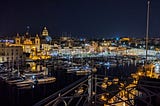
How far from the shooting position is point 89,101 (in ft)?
6.97

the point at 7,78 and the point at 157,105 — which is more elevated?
the point at 157,105

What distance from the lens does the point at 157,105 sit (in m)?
2.74

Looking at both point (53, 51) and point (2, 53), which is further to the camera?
point (53, 51)

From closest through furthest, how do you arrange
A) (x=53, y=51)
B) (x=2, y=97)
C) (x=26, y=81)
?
(x=2, y=97) → (x=26, y=81) → (x=53, y=51)

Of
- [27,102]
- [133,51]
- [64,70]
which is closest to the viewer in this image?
[27,102]

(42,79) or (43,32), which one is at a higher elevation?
(43,32)

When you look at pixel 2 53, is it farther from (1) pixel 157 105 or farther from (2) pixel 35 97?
(1) pixel 157 105

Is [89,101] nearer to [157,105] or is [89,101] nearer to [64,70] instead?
[157,105]

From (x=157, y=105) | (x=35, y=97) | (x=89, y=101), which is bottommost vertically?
(x=35, y=97)

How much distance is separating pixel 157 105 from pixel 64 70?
16497 millimetres

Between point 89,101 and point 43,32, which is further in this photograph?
point 43,32

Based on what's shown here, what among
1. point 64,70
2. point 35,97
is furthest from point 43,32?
point 35,97

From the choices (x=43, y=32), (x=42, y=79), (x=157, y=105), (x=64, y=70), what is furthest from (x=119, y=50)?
(x=157, y=105)

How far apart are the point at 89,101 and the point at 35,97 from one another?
27.4 feet
